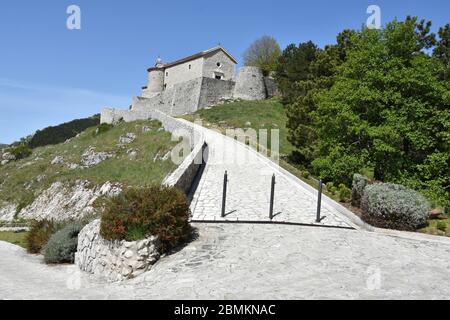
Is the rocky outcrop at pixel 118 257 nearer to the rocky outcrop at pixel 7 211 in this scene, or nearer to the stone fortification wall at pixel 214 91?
the rocky outcrop at pixel 7 211

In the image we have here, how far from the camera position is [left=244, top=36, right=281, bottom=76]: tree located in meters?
72.3

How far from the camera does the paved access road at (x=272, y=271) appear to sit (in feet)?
19.5

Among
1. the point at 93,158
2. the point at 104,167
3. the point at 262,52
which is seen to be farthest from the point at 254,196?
the point at 262,52

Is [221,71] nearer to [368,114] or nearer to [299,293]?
[368,114]

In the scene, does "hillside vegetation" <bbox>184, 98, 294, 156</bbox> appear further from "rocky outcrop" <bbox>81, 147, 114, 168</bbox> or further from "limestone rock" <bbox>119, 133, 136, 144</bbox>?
"rocky outcrop" <bbox>81, 147, 114, 168</bbox>

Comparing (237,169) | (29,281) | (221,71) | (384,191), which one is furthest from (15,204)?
(221,71)

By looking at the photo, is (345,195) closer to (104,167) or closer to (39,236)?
(39,236)

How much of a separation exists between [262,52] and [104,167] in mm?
50315

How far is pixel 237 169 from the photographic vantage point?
60.1 feet

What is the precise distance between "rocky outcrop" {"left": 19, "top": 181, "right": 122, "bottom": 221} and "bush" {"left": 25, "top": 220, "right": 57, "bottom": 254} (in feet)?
41.8

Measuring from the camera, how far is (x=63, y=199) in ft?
91.8

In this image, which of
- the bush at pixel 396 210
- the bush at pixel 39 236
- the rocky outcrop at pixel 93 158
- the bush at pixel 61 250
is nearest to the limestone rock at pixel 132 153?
the rocky outcrop at pixel 93 158

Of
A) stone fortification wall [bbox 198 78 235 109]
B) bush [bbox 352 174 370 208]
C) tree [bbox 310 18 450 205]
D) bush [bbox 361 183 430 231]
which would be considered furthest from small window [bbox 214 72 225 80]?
bush [bbox 361 183 430 231]

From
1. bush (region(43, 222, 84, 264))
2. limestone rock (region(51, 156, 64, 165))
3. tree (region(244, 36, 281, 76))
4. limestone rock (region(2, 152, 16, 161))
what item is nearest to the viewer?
bush (region(43, 222, 84, 264))
